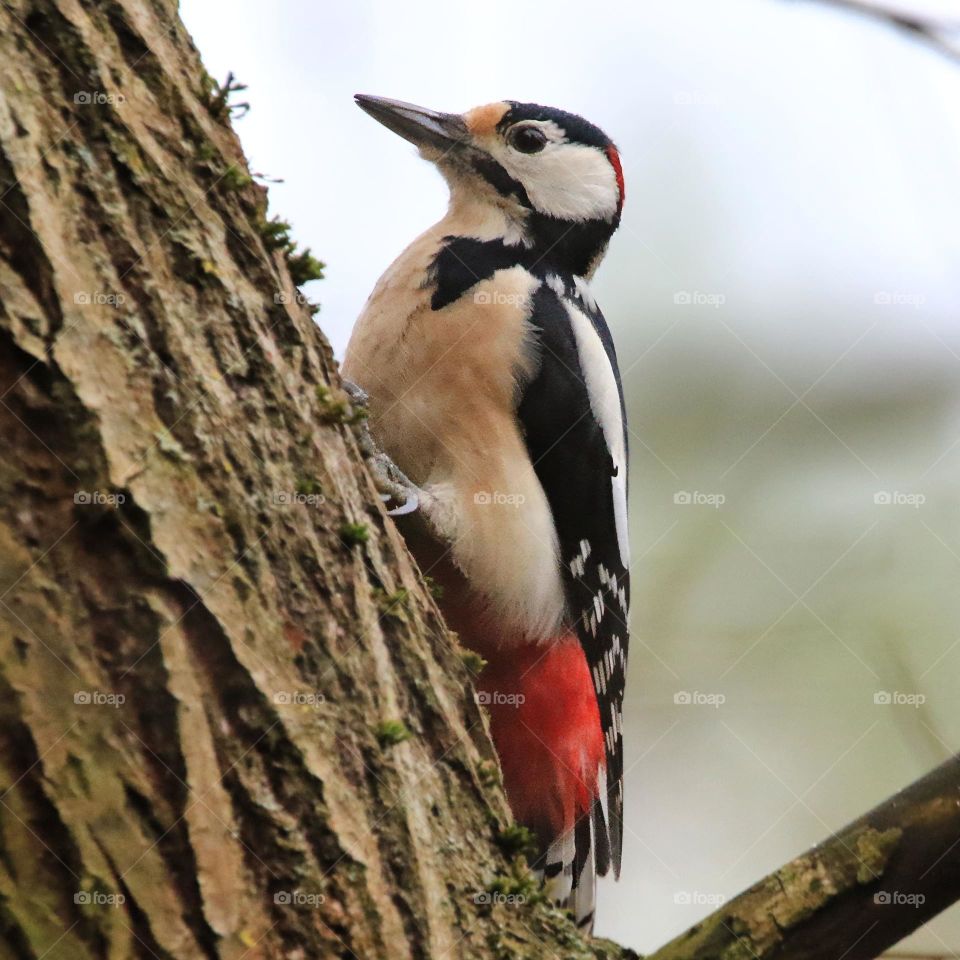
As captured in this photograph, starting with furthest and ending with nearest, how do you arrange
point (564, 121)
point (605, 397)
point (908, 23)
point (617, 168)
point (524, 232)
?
point (617, 168) → point (564, 121) → point (524, 232) → point (605, 397) → point (908, 23)

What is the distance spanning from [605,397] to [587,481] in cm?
23

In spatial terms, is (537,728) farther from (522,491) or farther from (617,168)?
(617,168)

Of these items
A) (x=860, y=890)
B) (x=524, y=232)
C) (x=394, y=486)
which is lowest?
(x=860, y=890)

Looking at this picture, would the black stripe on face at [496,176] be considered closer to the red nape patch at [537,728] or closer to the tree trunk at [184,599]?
the red nape patch at [537,728]

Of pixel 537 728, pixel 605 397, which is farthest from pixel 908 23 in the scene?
pixel 537 728

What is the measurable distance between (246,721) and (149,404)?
369 millimetres

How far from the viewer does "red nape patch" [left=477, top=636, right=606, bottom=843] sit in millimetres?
2854

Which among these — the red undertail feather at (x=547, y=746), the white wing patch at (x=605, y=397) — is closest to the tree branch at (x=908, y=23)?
the white wing patch at (x=605, y=397)

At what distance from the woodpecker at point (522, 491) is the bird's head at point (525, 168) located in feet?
0.42

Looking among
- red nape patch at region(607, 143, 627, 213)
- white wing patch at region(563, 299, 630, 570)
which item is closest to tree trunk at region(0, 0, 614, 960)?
white wing patch at region(563, 299, 630, 570)

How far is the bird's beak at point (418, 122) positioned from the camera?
334 centimetres

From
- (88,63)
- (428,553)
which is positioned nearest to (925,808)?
(88,63)

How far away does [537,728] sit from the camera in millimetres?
2875

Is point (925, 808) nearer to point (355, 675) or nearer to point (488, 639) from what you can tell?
point (355, 675)
